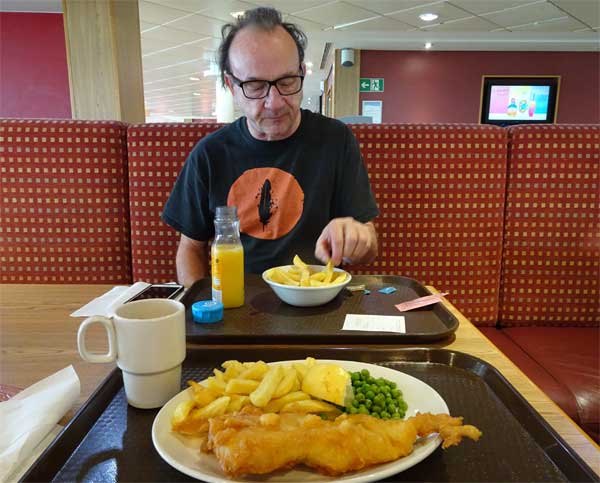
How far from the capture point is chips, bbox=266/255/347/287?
1076 mm

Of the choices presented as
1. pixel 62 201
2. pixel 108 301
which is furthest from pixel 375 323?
pixel 62 201

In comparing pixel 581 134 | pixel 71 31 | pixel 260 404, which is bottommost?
pixel 260 404

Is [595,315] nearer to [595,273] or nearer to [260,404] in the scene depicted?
[595,273]

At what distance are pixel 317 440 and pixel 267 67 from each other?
1.26 meters

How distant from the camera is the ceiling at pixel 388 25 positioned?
17.1ft

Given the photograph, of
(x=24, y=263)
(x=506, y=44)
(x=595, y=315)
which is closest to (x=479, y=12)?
(x=506, y=44)

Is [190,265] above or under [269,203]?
under

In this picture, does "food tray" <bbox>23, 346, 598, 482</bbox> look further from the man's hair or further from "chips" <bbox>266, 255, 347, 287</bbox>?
the man's hair

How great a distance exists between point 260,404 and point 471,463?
279mm

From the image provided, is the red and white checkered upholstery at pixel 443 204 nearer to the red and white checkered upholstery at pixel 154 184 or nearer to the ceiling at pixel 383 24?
the red and white checkered upholstery at pixel 154 184

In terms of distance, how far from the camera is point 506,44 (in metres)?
6.93

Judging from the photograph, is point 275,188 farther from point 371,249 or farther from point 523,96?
point 523,96

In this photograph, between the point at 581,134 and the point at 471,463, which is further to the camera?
the point at 581,134

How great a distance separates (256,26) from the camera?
1.51 meters
